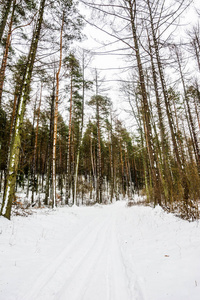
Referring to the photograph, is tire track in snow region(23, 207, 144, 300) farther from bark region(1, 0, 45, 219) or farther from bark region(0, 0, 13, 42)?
bark region(0, 0, 13, 42)

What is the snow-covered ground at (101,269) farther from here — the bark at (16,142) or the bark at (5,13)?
the bark at (5,13)

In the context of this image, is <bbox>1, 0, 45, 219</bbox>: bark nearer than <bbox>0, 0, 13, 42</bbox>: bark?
Yes

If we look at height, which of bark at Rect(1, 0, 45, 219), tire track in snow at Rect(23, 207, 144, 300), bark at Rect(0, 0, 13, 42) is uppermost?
bark at Rect(0, 0, 13, 42)

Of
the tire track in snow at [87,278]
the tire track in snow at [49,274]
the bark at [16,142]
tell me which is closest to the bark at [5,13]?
the bark at [16,142]

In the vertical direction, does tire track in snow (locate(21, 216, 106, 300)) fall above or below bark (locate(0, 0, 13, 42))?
below

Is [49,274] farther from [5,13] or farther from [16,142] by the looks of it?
[5,13]

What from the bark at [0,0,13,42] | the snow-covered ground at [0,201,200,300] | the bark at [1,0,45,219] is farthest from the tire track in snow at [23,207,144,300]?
the bark at [0,0,13,42]

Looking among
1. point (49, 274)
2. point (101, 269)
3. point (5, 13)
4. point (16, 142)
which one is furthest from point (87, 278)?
point (5, 13)

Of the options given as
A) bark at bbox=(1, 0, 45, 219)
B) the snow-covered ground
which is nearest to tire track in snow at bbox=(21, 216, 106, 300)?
the snow-covered ground

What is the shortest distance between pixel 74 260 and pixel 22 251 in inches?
49.1

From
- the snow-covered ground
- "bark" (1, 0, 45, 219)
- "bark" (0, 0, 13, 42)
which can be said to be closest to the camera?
the snow-covered ground

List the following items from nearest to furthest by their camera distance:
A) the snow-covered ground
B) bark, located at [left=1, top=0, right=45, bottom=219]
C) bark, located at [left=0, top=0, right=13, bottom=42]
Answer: the snow-covered ground < bark, located at [left=1, top=0, right=45, bottom=219] < bark, located at [left=0, top=0, right=13, bottom=42]

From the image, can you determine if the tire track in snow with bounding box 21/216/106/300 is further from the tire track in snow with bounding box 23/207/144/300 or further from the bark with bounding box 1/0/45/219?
the bark with bounding box 1/0/45/219

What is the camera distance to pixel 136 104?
13.1 meters
